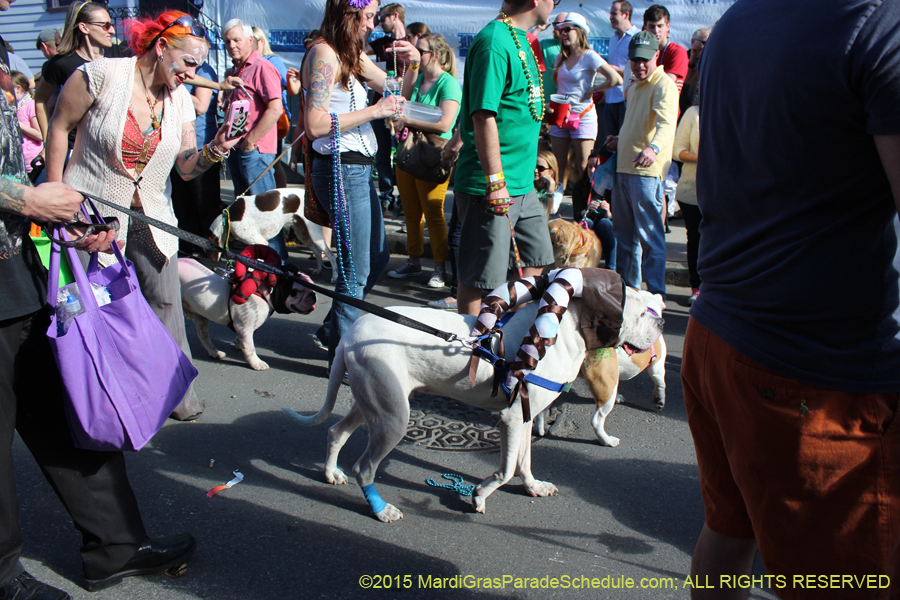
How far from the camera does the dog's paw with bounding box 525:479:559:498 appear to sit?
3.04 meters

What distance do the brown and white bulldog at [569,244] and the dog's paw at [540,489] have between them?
1924 millimetres

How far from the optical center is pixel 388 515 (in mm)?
2861

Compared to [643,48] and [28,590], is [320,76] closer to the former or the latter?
[28,590]

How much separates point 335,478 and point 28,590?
127 centimetres

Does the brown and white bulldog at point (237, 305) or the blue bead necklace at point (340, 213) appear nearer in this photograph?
the blue bead necklace at point (340, 213)

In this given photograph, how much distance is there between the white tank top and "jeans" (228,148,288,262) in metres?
2.50

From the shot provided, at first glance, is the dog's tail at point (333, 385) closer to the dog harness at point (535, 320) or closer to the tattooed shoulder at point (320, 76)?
the dog harness at point (535, 320)

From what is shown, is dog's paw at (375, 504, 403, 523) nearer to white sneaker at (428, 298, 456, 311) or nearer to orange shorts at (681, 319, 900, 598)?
orange shorts at (681, 319, 900, 598)

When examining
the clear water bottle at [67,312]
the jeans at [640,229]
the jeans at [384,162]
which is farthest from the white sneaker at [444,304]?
the clear water bottle at [67,312]

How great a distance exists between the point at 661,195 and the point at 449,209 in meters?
3.89

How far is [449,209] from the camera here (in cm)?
895

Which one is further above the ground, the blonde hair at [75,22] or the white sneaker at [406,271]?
the blonde hair at [75,22]

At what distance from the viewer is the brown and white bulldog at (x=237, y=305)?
441 centimetres

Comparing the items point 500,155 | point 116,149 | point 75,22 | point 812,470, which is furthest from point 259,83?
point 812,470
